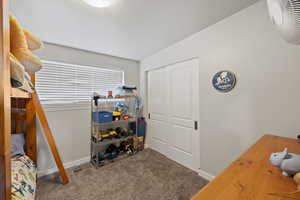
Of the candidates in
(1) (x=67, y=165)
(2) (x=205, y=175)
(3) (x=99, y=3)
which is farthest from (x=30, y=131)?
(2) (x=205, y=175)

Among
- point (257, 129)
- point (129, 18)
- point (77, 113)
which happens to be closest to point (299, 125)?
point (257, 129)

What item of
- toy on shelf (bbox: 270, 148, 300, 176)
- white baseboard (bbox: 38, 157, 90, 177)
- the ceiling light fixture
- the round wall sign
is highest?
the ceiling light fixture

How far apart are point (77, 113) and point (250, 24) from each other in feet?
9.93

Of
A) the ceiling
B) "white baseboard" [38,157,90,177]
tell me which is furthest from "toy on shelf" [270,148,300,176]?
"white baseboard" [38,157,90,177]

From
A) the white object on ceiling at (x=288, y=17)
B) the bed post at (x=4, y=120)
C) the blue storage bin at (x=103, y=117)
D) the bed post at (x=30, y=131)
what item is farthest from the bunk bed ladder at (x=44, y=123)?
the white object on ceiling at (x=288, y=17)

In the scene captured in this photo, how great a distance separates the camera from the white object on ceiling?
0.49m

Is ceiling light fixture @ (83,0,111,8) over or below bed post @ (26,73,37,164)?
over

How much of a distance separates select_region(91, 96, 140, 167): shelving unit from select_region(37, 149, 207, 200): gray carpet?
235 mm

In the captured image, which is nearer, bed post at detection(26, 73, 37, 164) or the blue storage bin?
bed post at detection(26, 73, 37, 164)

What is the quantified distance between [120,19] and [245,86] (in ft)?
5.95

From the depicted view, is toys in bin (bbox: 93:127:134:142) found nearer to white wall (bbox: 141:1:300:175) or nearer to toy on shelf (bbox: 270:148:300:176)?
white wall (bbox: 141:1:300:175)

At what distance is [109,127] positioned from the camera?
2.73 meters

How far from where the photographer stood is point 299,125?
46.3 inches

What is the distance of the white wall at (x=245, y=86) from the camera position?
1.24m
